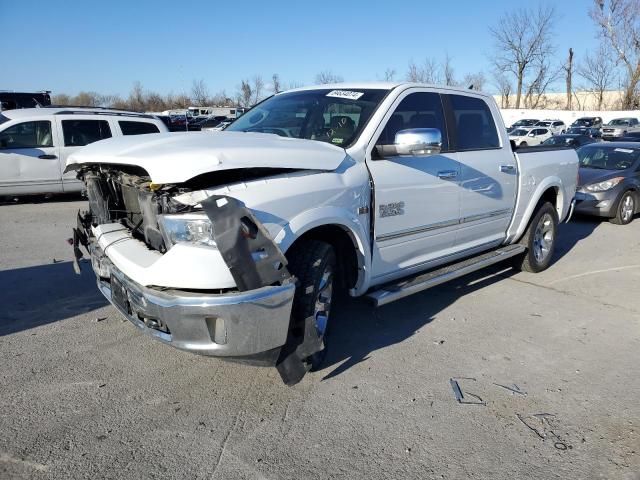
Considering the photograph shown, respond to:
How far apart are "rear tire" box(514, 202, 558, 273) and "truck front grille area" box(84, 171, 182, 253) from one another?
4.29 metres

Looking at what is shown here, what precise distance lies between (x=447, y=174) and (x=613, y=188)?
702 centimetres

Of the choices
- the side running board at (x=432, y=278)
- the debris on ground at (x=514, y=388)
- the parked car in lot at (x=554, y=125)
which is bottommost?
the debris on ground at (x=514, y=388)

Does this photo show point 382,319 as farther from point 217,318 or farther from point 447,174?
point 217,318

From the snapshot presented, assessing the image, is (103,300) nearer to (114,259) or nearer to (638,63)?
(114,259)

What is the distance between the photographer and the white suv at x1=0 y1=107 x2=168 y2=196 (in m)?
9.68

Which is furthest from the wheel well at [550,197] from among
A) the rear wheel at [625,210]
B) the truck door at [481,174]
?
the rear wheel at [625,210]

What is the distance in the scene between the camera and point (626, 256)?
7301mm

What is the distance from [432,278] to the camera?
4266 mm

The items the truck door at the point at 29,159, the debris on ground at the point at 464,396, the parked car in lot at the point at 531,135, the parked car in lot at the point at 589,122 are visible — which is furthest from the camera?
the parked car in lot at the point at 589,122

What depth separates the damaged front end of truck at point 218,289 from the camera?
106 inches

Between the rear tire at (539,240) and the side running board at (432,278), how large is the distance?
42 cm

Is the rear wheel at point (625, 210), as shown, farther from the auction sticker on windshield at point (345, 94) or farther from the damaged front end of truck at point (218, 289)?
the damaged front end of truck at point (218, 289)

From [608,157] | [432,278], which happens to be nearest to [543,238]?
[432,278]

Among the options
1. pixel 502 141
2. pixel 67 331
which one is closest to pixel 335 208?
pixel 67 331
